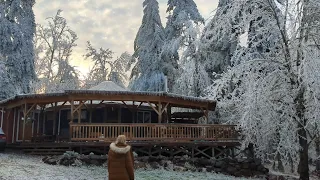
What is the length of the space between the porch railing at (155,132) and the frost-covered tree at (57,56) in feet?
69.6

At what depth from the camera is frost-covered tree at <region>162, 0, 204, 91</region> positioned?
28.0 meters

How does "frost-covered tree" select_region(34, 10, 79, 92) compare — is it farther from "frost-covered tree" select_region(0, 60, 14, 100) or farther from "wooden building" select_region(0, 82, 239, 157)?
"wooden building" select_region(0, 82, 239, 157)

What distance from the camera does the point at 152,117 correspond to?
2173cm

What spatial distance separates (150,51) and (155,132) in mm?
15641

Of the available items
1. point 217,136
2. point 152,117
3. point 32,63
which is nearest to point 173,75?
point 152,117

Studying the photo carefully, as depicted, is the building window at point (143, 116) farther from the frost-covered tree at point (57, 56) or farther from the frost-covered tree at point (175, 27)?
the frost-covered tree at point (57, 56)

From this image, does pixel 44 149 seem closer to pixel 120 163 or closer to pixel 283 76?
pixel 120 163

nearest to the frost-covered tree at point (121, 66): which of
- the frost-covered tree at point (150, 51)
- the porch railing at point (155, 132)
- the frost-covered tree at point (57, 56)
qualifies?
the frost-covered tree at point (57, 56)

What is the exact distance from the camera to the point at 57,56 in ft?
124

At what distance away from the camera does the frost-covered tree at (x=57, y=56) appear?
118 feet

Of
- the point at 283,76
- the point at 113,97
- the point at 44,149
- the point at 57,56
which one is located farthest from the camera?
the point at 57,56

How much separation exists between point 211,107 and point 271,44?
5717mm

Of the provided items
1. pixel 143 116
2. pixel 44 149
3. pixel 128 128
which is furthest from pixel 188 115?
pixel 44 149

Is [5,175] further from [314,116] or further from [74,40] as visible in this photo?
[74,40]
